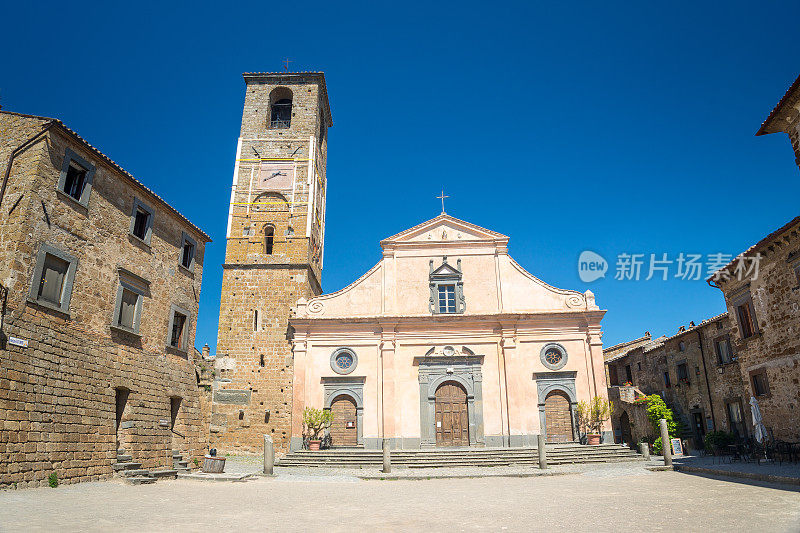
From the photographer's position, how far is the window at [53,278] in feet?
41.6

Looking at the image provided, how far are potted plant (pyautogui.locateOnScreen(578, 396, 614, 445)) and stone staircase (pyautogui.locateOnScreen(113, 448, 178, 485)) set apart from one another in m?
16.0

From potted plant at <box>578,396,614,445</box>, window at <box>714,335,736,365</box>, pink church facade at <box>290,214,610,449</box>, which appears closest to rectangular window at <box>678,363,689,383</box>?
window at <box>714,335,736,365</box>

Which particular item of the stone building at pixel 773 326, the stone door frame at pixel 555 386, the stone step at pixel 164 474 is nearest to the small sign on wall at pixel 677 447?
the stone door frame at pixel 555 386

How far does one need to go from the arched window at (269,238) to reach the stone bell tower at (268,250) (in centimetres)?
5

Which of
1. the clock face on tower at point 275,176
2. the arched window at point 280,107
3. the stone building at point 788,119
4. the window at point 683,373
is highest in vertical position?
the arched window at point 280,107

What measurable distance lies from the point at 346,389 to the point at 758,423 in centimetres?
1549

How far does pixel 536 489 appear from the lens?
12148mm

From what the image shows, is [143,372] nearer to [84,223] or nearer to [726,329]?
[84,223]

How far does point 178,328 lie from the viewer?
62.1 feet

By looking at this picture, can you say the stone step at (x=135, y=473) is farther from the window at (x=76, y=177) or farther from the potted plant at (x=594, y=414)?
the potted plant at (x=594, y=414)

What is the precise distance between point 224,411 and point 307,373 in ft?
13.0

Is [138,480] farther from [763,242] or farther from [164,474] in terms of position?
[763,242]

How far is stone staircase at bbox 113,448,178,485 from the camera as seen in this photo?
45.0ft

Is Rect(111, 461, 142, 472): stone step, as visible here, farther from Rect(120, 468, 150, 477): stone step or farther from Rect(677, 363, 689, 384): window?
Rect(677, 363, 689, 384): window
